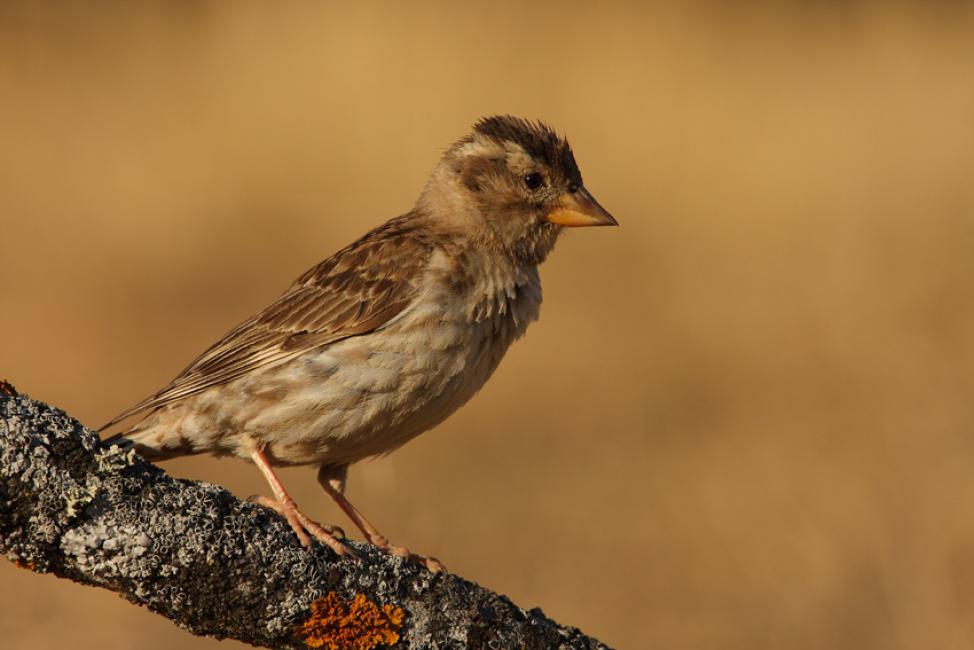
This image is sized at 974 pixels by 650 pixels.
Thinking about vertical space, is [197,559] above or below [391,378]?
below

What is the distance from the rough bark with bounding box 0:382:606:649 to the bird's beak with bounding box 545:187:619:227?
2341mm

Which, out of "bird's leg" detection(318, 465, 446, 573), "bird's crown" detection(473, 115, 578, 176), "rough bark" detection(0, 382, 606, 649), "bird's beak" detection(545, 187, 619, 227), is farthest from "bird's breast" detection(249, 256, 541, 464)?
"rough bark" detection(0, 382, 606, 649)

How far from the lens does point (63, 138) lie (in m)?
12.9

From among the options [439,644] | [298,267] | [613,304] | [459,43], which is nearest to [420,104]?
[459,43]

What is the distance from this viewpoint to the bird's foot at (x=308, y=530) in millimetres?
3748

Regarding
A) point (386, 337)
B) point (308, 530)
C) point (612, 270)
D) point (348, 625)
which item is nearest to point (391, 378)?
point (386, 337)

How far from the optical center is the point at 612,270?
11414mm

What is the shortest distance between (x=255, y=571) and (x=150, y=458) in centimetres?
217

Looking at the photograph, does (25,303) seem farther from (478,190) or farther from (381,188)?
(478,190)

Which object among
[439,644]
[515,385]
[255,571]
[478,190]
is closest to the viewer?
[255,571]

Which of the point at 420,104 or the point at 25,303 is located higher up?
the point at 420,104

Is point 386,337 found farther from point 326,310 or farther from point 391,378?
point 326,310

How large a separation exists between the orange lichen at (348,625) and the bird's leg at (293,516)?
170 mm

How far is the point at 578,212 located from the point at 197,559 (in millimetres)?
2960
